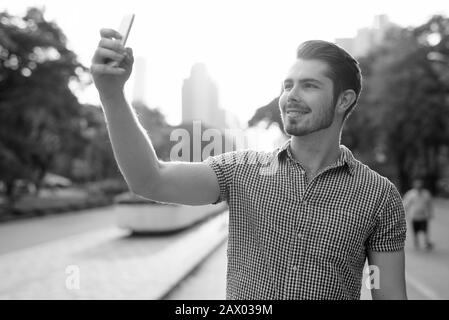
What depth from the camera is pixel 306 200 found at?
1.51 meters

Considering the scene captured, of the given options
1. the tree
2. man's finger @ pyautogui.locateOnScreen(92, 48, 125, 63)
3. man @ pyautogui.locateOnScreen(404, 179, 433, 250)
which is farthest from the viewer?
the tree

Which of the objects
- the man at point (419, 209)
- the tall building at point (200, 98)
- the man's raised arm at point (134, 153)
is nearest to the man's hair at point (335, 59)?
the man's raised arm at point (134, 153)

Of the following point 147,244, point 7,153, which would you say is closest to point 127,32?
point 147,244

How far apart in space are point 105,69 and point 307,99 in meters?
0.68

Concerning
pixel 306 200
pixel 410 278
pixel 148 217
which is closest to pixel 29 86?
pixel 148 217

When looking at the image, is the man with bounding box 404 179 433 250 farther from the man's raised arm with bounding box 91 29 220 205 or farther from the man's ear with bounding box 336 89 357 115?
the man's raised arm with bounding box 91 29 220 205

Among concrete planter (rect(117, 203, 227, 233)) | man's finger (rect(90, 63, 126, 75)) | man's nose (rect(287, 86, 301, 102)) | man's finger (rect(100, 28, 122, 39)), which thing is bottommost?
concrete planter (rect(117, 203, 227, 233))

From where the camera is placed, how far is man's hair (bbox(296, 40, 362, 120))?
1.57 meters

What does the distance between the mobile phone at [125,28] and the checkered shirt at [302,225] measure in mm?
578

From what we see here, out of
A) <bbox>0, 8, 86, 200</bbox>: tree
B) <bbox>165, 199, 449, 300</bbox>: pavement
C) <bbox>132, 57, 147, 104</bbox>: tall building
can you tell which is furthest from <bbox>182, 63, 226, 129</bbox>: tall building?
<bbox>0, 8, 86, 200</bbox>: tree

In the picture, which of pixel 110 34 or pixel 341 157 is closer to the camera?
pixel 110 34

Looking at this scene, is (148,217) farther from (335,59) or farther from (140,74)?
(335,59)

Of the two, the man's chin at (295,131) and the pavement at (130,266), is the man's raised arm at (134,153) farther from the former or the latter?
the pavement at (130,266)
